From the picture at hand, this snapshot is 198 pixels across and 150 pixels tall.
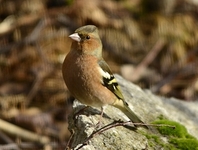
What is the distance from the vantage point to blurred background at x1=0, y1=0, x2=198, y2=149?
797 cm

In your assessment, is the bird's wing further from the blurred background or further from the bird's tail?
the blurred background

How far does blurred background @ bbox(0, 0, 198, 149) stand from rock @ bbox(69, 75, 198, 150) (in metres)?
2.21

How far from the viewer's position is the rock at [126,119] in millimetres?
3996

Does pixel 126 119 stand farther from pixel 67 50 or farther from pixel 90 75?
pixel 67 50

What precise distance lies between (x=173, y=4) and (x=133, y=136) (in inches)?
256

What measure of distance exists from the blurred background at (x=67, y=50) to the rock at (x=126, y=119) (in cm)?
221

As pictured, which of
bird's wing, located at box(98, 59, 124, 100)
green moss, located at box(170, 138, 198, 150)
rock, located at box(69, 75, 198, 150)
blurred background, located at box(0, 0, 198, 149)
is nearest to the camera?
rock, located at box(69, 75, 198, 150)

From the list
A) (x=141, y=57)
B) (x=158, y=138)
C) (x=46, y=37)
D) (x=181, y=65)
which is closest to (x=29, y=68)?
(x=46, y=37)

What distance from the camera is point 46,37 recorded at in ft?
28.3

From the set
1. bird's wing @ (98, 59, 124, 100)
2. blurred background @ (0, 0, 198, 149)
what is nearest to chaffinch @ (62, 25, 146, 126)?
bird's wing @ (98, 59, 124, 100)

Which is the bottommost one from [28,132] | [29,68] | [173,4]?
[28,132]

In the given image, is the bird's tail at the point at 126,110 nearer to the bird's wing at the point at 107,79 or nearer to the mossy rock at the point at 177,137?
the bird's wing at the point at 107,79

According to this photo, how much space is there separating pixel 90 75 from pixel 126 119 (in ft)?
1.80

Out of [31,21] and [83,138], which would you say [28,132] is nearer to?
[31,21]
